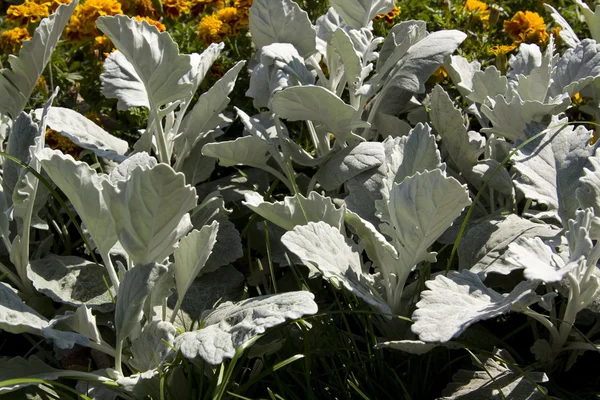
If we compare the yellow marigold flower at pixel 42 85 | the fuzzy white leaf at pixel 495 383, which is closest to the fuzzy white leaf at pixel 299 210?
the fuzzy white leaf at pixel 495 383

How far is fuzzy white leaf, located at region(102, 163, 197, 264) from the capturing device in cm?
100

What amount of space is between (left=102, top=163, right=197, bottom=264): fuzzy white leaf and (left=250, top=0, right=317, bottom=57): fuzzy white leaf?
660 mm

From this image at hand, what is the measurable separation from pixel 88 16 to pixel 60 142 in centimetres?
40

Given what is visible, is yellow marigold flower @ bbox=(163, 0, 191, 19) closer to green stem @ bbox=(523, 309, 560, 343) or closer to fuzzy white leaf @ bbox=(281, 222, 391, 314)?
fuzzy white leaf @ bbox=(281, 222, 391, 314)

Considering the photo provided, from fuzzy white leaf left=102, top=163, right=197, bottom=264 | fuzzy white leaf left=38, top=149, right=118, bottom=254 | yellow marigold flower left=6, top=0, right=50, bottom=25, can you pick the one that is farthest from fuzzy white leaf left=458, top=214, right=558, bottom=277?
yellow marigold flower left=6, top=0, right=50, bottom=25

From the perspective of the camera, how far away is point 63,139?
1.79 metres

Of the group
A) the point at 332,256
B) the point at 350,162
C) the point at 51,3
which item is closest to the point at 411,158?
the point at 350,162

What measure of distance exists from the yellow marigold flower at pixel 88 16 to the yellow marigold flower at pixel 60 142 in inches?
13.6

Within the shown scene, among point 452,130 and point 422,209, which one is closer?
point 422,209

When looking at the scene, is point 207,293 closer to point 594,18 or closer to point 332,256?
point 332,256

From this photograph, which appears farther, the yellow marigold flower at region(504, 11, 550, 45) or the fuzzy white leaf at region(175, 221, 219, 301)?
the yellow marigold flower at region(504, 11, 550, 45)

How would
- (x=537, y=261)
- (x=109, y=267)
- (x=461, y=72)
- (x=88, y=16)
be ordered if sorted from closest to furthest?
(x=537, y=261) → (x=109, y=267) → (x=461, y=72) → (x=88, y=16)

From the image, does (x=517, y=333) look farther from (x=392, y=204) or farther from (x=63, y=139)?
(x=63, y=139)

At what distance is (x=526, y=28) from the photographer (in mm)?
2016
